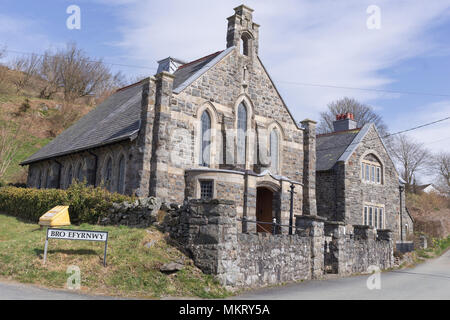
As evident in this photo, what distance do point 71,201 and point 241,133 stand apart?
9.45m

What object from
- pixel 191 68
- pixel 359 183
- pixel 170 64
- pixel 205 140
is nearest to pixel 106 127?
pixel 191 68

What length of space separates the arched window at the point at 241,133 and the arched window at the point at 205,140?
1.83 m

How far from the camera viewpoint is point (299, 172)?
80.0ft

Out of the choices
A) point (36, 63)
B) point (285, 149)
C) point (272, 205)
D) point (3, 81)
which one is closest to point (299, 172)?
point (285, 149)

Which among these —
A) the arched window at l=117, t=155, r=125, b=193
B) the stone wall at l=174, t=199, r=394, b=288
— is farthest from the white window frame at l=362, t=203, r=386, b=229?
the arched window at l=117, t=155, r=125, b=193

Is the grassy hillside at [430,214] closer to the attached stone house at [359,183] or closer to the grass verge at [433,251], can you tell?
the grass verge at [433,251]

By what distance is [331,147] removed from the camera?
3152 centimetres

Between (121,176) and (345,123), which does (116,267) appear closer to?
(121,176)

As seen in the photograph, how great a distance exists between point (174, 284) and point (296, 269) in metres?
5.56

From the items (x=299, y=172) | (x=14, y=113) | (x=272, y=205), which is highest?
(x=14, y=113)

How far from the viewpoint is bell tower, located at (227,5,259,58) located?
23203 mm

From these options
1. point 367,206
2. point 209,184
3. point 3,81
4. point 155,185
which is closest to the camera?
point 155,185

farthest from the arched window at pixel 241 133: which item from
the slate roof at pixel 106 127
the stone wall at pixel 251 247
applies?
the stone wall at pixel 251 247
